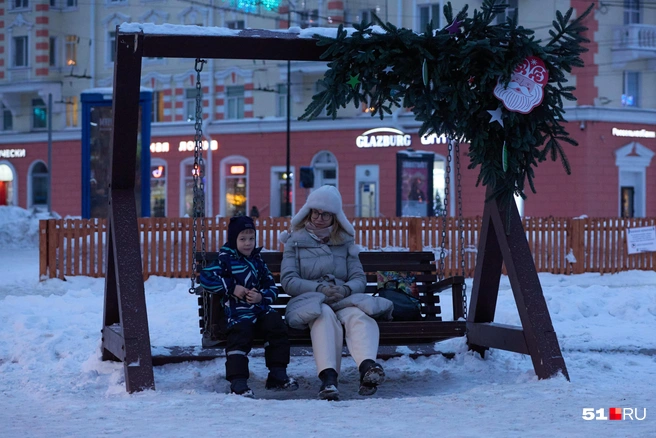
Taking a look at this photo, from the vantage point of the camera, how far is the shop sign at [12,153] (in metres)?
43.3

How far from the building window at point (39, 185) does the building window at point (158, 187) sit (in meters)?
5.62

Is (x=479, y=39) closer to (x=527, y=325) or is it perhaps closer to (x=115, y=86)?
(x=527, y=325)

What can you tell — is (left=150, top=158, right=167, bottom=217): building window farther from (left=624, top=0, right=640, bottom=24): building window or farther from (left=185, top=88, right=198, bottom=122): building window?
(left=624, top=0, right=640, bottom=24): building window

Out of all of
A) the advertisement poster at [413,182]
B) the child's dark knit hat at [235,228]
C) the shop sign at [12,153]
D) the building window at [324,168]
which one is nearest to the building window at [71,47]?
the shop sign at [12,153]

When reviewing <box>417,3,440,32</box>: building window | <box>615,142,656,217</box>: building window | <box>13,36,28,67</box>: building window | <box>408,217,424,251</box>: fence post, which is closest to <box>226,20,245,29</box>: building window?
<box>417,3,440,32</box>: building window

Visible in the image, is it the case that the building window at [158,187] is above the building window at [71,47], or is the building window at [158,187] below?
below

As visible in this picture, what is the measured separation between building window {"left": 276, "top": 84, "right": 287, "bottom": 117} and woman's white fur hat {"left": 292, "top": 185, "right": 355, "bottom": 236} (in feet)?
102

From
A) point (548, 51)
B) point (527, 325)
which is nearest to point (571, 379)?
point (527, 325)

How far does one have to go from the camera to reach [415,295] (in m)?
7.52

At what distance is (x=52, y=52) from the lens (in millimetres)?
42562

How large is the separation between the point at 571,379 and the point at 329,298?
1843 millimetres

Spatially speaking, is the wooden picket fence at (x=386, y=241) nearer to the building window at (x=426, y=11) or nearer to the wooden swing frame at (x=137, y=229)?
the wooden swing frame at (x=137, y=229)

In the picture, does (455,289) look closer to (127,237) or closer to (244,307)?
(244,307)

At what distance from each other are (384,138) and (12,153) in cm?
1747
